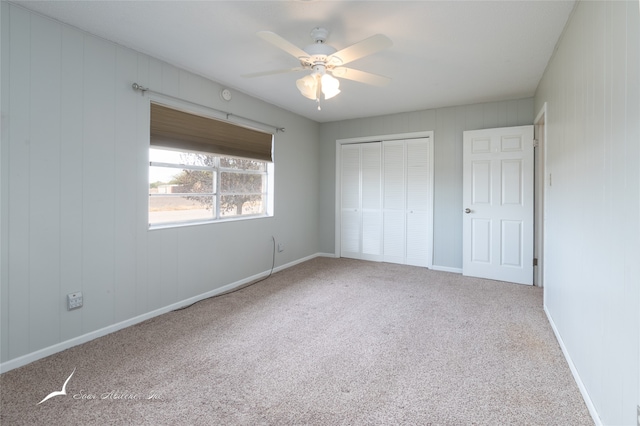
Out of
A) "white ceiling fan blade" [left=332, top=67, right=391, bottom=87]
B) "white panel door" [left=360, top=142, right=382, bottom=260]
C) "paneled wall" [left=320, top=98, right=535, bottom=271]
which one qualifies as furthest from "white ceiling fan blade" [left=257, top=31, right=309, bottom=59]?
"white panel door" [left=360, top=142, right=382, bottom=260]

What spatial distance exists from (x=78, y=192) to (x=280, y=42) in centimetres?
192

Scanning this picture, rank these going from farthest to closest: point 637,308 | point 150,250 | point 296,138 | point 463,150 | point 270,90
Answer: point 296,138, point 463,150, point 270,90, point 150,250, point 637,308

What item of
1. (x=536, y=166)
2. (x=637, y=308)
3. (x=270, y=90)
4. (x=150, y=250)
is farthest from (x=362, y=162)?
(x=637, y=308)

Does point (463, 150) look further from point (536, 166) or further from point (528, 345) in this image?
point (528, 345)

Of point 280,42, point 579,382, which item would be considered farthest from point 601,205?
point 280,42

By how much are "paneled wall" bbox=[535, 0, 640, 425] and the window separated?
3.24 metres

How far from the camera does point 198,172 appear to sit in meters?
3.47

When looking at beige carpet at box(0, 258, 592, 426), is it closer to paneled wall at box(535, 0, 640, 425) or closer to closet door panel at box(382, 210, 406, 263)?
paneled wall at box(535, 0, 640, 425)

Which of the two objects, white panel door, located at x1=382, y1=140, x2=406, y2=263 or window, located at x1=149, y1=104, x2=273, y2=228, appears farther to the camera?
white panel door, located at x1=382, y1=140, x2=406, y2=263

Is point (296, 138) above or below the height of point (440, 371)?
above

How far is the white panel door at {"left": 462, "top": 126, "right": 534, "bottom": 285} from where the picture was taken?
3967mm

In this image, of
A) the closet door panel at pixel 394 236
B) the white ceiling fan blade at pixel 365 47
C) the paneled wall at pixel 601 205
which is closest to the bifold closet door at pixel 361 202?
the closet door panel at pixel 394 236

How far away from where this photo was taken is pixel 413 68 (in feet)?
10.2

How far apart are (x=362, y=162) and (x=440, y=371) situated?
3806 mm
